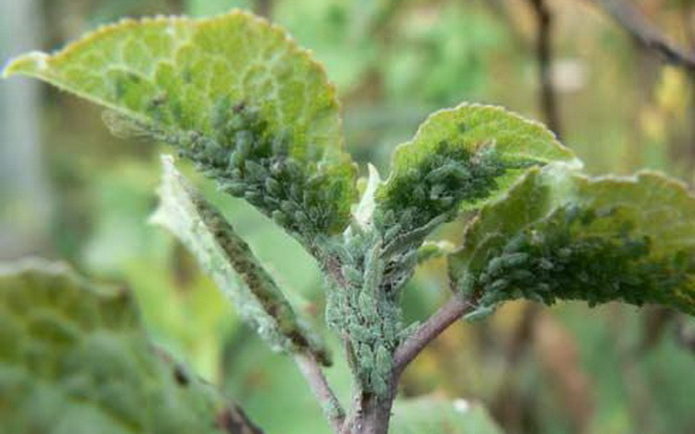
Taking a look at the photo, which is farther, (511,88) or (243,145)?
(511,88)

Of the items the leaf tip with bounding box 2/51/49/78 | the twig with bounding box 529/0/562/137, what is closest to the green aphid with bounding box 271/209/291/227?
the leaf tip with bounding box 2/51/49/78

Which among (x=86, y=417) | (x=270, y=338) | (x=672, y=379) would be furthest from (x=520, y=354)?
(x=86, y=417)

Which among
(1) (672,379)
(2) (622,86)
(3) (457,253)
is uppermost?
(3) (457,253)

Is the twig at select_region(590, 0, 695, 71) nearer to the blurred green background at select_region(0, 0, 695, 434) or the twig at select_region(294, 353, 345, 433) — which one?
the blurred green background at select_region(0, 0, 695, 434)

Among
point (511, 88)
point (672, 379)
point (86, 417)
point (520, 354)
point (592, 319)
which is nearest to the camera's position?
point (86, 417)

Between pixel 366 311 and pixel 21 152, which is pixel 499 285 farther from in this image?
pixel 21 152

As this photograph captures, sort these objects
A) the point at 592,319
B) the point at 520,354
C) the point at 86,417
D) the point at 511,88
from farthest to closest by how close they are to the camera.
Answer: the point at 511,88 → the point at 592,319 → the point at 520,354 → the point at 86,417

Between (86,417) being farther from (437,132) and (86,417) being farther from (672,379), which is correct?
(672,379)
